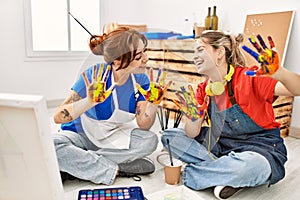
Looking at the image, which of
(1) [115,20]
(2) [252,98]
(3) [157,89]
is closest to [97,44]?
(3) [157,89]

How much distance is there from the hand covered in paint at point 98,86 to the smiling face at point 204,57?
338 mm

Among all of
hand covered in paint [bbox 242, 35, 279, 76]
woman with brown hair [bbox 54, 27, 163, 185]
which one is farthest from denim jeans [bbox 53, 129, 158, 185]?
hand covered in paint [bbox 242, 35, 279, 76]

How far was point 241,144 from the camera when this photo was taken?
52.2 inches

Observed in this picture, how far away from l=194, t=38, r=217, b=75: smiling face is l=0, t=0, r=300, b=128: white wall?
3.68 ft

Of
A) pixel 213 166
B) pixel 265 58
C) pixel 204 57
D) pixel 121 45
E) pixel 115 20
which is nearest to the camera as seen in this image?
pixel 265 58

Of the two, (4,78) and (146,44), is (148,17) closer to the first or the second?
(4,78)

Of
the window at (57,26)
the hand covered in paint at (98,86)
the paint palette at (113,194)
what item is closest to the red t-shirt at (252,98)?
the hand covered in paint at (98,86)

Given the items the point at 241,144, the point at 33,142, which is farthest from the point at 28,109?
the point at 241,144

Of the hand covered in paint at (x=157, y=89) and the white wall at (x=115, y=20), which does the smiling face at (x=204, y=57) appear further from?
the white wall at (x=115, y=20)

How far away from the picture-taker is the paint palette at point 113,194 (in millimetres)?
939

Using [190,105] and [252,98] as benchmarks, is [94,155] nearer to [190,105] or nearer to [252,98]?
[190,105]

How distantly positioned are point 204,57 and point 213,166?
1.52 ft

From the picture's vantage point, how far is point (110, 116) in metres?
1.19

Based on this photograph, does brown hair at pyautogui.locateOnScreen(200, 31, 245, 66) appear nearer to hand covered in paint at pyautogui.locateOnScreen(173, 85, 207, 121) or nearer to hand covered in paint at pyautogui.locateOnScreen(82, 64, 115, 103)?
hand covered in paint at pyautogui.locateOnScreen(173, 85, 207, 121)
